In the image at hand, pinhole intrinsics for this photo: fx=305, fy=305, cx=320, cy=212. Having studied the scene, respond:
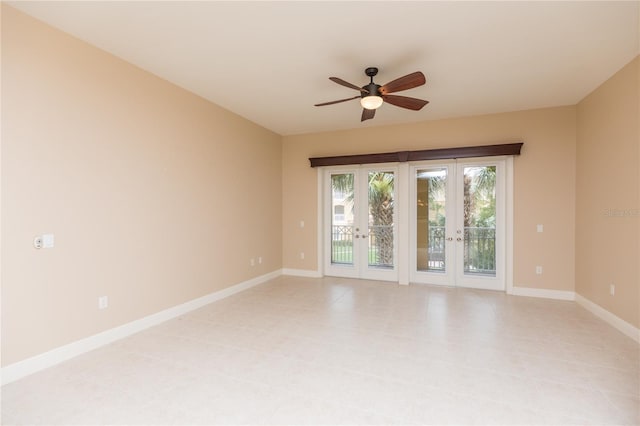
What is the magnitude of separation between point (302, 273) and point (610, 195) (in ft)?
15.6

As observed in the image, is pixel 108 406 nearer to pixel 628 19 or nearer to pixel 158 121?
pixel 158 121

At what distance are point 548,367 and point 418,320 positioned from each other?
1.32 meters

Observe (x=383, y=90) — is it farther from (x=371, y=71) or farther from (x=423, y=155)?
(x=423, y=155)

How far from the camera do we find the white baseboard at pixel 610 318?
3.12m

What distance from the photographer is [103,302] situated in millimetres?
3002

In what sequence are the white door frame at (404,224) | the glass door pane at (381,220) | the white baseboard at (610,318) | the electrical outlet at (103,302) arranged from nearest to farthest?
the electrical outlet at (103,302), the white baseboard at (610,318), the white door frame at (404,224), the glass door pane at (381,220)

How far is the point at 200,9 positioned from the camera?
93.9 inches

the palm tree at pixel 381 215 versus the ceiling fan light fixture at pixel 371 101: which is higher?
the ceiling fan light fixture at pixel 371 101

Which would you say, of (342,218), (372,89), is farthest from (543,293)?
(372,89)

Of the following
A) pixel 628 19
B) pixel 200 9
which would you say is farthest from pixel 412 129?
pixel 200 9

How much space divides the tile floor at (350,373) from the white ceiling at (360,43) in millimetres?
2856

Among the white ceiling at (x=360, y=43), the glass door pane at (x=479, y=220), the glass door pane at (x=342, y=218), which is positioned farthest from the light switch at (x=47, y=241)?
the glass door pane at (x=479, y=220)

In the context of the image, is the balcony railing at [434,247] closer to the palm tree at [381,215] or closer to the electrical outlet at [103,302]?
the palm tree at [381,215]

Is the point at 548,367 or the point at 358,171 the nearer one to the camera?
the point at 548,367
